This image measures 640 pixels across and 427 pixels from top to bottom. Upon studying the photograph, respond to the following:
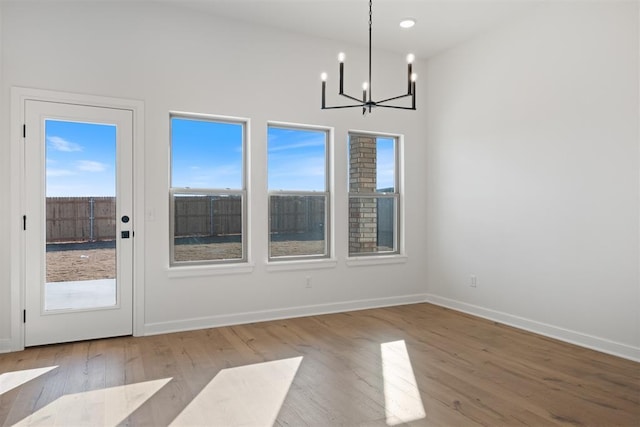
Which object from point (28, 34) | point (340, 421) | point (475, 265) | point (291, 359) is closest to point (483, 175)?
point (475, 265)

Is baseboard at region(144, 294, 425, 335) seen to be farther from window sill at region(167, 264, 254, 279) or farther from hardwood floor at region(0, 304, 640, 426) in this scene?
window sill at region(167, 264, 254, 279)

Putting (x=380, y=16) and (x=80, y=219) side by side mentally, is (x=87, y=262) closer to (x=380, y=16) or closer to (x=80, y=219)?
(x=80, y=219)

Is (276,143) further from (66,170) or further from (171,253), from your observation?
(66,170)

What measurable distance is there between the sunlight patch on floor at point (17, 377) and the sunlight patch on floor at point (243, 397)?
1.27 m

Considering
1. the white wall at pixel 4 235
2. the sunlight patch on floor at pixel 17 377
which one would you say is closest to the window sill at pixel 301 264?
the sunlight patch on floor at pixel 17 377

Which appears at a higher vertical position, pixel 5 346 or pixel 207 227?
pixel 207 227

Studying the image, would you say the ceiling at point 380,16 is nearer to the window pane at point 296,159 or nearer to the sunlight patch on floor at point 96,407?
the window pane at point 296,159

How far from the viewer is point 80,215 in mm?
3785

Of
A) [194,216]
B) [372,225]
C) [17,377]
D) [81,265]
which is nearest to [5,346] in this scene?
[17,377]

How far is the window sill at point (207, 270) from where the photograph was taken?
4.18 metres

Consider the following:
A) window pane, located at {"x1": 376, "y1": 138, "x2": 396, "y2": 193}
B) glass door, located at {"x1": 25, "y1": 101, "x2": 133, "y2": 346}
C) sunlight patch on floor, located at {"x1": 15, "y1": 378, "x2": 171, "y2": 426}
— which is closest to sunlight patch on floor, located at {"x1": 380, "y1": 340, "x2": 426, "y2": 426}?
sunlight patch on floor, located at {"x1": 15, "y1": 378, "x2": 171, "y2": 426}

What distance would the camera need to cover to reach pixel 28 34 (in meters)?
3.62

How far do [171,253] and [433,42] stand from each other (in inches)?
148

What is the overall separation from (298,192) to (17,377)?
3003mm
